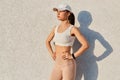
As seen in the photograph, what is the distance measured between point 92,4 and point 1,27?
1165 millimetres

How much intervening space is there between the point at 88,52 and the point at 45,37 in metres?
0.57

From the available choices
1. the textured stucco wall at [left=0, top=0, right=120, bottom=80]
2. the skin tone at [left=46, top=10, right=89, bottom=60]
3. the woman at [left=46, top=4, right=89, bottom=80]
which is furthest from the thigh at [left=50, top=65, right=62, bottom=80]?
the textured stucco wall at [left=0, top=0, right=120, bottom=80]


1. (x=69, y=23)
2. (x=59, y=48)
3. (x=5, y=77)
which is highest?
(x=69, y=23)

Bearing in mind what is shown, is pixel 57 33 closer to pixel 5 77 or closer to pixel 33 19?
pixel 33 19

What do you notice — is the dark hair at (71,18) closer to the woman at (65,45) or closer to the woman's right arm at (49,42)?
the woman at (65,45)

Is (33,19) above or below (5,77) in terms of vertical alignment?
above

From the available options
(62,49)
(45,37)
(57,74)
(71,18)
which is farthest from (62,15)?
(57,74)

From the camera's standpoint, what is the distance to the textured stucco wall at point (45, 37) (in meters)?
4.00

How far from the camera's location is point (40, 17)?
418 cm

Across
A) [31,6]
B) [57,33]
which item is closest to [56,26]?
[57,33]

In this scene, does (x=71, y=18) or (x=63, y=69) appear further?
(x=71, y=18)

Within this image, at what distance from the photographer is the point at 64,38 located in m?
3.74

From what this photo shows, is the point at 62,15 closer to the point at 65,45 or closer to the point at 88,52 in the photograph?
the point at 65,45

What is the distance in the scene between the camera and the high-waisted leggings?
373 centimetres
